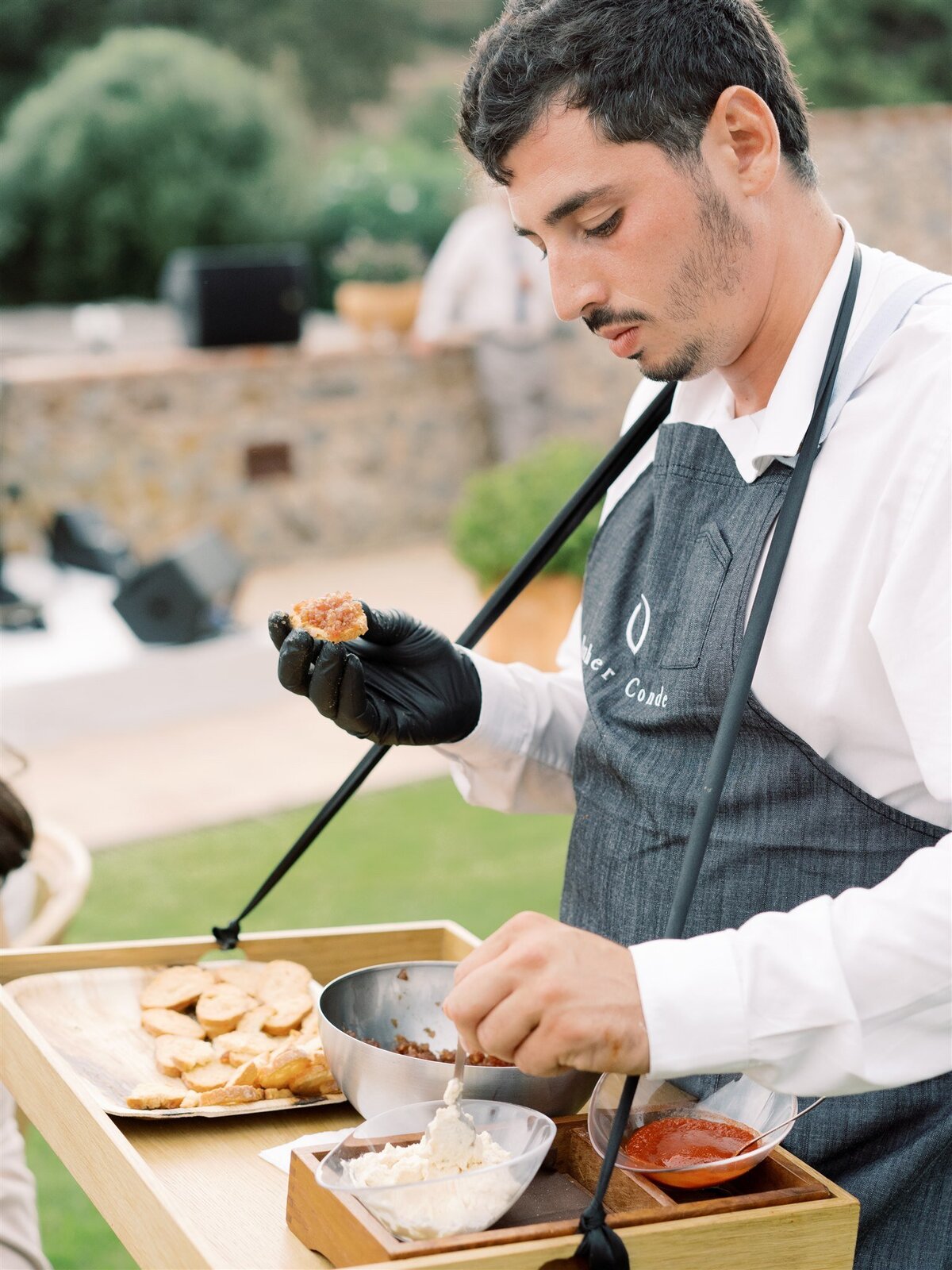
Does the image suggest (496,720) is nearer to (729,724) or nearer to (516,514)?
(729,724)

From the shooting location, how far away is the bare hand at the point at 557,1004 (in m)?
1.12

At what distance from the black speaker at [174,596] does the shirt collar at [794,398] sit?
15.2ft

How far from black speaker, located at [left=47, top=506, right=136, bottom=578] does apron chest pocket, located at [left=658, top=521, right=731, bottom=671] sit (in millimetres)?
5657

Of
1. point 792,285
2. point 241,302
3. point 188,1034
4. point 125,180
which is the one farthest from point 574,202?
point 125,180

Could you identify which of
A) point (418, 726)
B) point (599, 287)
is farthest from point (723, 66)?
point (418, 726)

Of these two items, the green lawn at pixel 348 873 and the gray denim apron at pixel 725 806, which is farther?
the green lawn at pixel 348 873

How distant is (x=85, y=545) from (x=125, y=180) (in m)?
8.59

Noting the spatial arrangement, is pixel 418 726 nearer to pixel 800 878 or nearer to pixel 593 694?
pixel 593 694

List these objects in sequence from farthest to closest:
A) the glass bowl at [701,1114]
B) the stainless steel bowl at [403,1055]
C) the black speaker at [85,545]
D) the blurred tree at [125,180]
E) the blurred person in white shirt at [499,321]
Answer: the blurred tree at [125,180] < the blurred person in white shirt at [499,321] < the black speaker at [85,545] < the stainless steel bowl at [403,1055] < the glass bowl at [701,1114]

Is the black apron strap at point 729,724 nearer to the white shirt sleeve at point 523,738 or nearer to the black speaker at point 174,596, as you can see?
the white shirt sleeve at point 523,738

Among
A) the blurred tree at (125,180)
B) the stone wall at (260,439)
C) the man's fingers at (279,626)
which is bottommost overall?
the stone wall at (260,439)

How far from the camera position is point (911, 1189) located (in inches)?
53.4

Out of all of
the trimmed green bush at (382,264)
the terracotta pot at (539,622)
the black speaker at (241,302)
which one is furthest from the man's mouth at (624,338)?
the trimmed green bush at (382,264)

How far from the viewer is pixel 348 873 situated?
4.46 m
